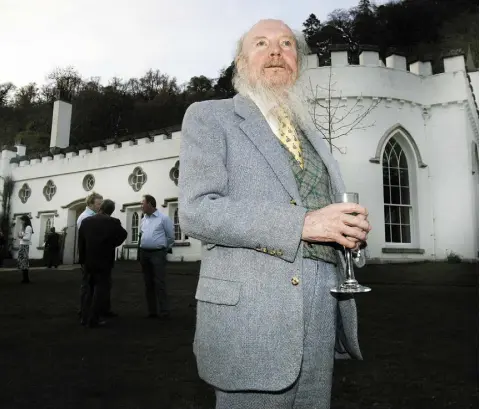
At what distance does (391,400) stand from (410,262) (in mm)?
10142

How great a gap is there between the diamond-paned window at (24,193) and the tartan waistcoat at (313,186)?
901 inches

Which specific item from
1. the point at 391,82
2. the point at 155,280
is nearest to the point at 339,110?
the point at 391,82

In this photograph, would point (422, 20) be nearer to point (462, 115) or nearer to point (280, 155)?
point (462, 115)

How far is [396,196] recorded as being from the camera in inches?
502

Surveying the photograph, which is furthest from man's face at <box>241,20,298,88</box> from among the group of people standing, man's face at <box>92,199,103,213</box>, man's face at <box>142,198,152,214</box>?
man's face at <box>92,199,103,213</box>

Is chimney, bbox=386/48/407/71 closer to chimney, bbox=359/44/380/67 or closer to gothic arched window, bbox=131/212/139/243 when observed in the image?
chimney, bbox=359/44/380/67

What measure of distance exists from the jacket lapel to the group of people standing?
434 cm

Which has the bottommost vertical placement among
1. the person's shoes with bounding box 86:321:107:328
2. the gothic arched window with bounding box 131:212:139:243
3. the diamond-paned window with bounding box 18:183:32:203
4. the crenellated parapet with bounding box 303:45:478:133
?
the person's shoes with bounding box 86:321:107:328

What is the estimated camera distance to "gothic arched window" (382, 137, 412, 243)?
1255 cm

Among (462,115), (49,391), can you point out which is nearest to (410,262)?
(462,115)

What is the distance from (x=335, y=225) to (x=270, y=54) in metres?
0.63

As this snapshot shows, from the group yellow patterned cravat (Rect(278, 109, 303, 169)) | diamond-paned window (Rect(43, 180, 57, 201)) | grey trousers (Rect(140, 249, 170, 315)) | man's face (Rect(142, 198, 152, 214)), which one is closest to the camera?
yellow patterned cravat (Rect(278, 109, 303, 169))

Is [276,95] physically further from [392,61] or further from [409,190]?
[392,61]

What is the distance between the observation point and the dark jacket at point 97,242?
209 inches
